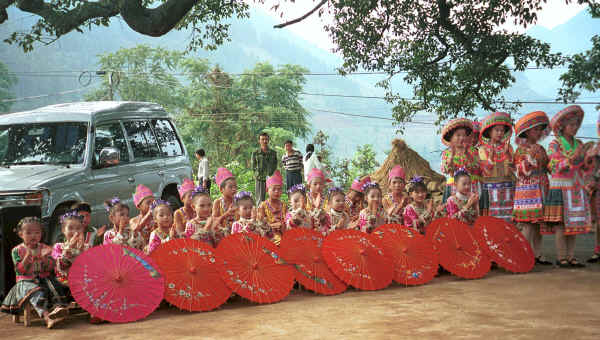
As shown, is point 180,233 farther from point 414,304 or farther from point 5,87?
point 5,87

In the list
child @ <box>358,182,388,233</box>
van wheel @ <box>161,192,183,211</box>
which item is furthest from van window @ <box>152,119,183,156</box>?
child @ <box>358,182,388,233</box>

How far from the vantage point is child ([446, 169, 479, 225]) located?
698 cm

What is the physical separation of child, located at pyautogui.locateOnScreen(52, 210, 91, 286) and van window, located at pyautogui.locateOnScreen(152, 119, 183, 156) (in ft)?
12.4

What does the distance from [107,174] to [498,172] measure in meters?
4.82

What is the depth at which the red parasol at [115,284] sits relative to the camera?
16.0 feet

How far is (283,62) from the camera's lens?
9594cm

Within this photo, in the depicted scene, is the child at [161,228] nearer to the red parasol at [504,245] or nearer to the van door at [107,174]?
the van door at [107,174]

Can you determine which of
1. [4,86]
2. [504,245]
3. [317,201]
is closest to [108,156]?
[317,201]

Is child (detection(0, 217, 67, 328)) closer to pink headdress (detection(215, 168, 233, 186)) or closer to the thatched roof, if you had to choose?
pink headdress (detection(215, 168, 233, 186))

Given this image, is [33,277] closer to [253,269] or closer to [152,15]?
[253,269]

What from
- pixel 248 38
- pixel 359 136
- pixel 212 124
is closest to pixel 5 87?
pixel 212 124

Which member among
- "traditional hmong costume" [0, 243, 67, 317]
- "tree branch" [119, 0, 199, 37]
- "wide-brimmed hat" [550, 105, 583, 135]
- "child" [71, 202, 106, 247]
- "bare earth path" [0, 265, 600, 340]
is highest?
"tree branch" [119, 0, 199, 37]

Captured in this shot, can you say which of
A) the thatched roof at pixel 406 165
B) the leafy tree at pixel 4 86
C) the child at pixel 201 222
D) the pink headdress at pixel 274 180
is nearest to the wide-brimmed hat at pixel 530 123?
the pink headdress at pixel 274 180

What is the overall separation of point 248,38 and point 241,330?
327ft
